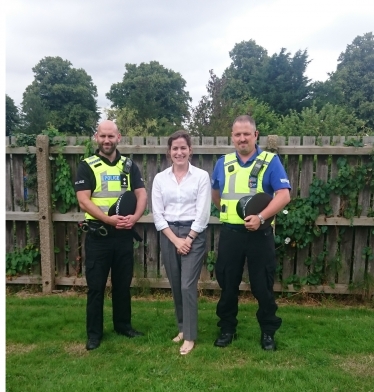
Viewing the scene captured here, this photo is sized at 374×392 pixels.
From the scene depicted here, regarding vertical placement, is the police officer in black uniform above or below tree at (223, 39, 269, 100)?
below

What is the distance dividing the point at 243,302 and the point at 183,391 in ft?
8.09

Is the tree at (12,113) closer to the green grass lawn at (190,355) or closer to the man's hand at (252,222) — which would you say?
the green grass lawn at (190,355)

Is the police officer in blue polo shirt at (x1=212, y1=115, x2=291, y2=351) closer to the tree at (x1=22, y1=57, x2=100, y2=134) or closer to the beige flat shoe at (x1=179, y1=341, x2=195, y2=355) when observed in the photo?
the beige flat shoe at (x1=179, y1=341, x2=195, y2=355)

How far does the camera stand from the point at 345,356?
155 inches

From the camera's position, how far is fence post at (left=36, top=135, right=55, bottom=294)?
565cm

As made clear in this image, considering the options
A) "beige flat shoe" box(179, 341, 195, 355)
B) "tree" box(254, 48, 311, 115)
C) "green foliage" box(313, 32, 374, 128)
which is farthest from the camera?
"green foliage" box(313, 32, 374, 128)

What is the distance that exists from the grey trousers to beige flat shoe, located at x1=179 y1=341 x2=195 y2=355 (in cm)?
5

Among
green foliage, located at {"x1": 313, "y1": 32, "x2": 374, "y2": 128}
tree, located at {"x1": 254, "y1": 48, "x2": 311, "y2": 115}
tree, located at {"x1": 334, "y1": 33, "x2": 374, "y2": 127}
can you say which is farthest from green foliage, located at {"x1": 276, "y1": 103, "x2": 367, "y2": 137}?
tree, located at {"x1": 334, "y1": 33, "x2": 374, "y2": 127}

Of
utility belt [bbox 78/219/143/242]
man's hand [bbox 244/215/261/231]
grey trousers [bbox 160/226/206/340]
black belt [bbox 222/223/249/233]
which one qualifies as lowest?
grey trousers [bbox 160/226/206/340]

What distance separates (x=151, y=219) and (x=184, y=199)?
1.85 m

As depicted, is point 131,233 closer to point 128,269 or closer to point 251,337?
point 128,269

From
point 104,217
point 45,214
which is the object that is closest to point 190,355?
point 104,217

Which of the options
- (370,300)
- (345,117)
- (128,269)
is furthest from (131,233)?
(345,117)

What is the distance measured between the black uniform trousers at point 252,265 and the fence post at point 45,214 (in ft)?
9.71
